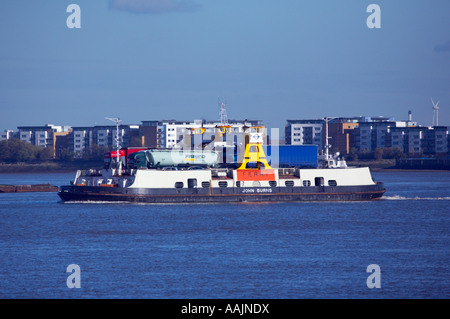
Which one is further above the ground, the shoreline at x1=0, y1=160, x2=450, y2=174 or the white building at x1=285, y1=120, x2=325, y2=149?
the white building at x1=285, y1=120, x2=325, y2=149

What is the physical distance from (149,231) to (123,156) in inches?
1253

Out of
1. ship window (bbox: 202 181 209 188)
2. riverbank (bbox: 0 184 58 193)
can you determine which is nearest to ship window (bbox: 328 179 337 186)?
ship window (bbox: 202 181 209 188)

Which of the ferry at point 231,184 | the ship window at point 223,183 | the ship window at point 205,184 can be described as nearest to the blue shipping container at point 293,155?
the ferry at point 231,184

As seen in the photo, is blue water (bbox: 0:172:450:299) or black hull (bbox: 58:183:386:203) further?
black hull (bbox: 58:183:386:203)

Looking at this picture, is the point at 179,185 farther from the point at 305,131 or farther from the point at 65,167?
the point at 305,131

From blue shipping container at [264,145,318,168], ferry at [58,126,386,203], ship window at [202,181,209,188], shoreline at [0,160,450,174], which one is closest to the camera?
ferry at [58,126,386,203]

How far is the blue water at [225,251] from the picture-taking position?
2884 centimetres

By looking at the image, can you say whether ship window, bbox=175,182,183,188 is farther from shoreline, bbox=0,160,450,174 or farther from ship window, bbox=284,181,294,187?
shoreline, bbox=0,160,450,174

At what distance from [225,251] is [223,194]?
83.5 feet

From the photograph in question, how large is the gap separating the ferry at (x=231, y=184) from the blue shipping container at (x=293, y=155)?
17.4 ft

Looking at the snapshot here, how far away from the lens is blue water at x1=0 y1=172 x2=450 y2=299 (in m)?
28.8

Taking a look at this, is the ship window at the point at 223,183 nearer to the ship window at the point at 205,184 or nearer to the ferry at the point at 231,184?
the ferry at the point at 231,184

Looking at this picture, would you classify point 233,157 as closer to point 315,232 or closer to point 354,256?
point 315,232
